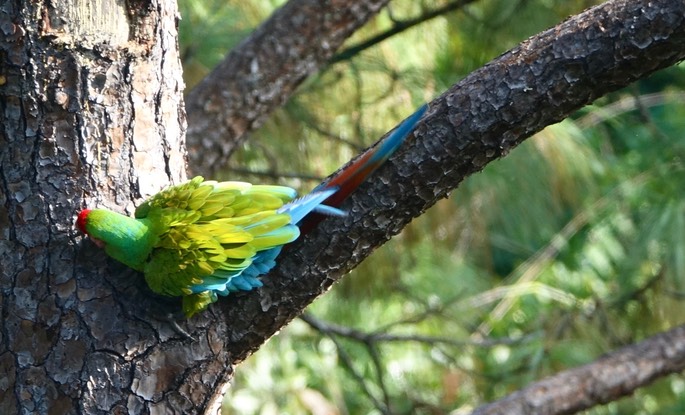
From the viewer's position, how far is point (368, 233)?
93cm

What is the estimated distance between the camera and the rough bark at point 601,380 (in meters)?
1.54

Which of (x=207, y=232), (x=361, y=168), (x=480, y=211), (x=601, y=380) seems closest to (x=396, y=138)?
(x=361, y=168)

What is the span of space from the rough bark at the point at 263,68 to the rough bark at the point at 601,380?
0.68 meters

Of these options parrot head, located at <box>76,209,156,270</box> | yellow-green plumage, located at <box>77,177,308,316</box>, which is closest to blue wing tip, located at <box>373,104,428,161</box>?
yellow-green plumage, located at <box>77,177,308,316</box>

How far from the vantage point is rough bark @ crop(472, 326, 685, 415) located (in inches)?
60.5

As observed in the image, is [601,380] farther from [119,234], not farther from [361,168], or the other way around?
[119,234]

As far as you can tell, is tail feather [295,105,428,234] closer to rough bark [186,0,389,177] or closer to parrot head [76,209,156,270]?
parrot head [76,209,156,270]

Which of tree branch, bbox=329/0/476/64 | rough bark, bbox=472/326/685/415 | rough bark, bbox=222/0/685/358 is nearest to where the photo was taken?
rough bark, bbox=222/0/685/358

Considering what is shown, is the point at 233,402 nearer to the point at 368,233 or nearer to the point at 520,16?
the point at 520,16

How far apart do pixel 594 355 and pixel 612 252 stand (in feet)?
3.73

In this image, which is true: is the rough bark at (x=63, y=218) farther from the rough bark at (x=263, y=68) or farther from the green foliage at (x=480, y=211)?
the green foliage at (x=480, y=211)

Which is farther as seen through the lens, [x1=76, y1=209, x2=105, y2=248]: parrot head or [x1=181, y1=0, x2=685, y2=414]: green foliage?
[x1=181, y1=0, x2=685, y2=414]: green foliage

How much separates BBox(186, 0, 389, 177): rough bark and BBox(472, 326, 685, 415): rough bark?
2.22 ft

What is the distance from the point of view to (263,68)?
1.54 metres
